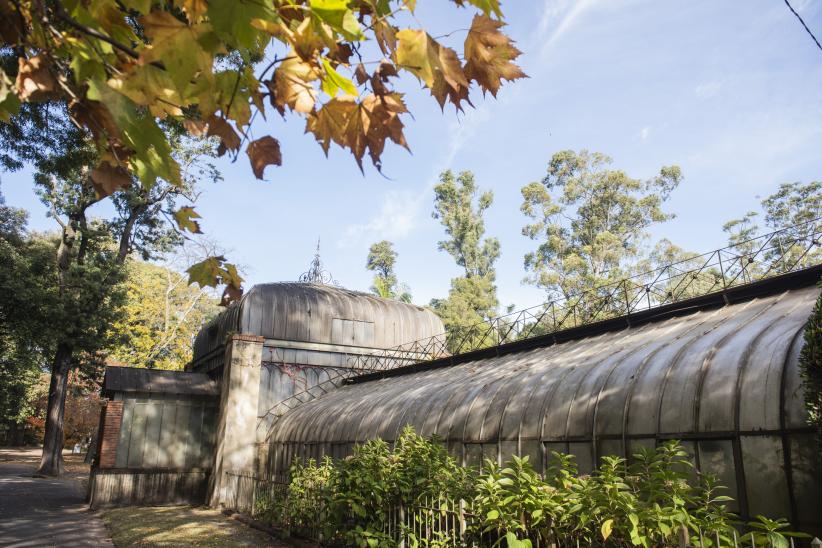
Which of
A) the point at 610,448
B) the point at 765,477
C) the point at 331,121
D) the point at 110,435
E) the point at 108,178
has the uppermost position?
the point at 331,121

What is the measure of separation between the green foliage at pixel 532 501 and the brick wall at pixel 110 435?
11553 mm

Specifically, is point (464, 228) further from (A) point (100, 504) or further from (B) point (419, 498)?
(B) point (419, 498)

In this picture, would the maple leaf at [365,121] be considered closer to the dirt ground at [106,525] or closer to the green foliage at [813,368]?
the green foliage at [813,368]

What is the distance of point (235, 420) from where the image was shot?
813 inches

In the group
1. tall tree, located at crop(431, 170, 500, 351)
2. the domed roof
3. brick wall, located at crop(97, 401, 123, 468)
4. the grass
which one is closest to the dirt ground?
the grass

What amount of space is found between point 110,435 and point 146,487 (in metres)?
2.31

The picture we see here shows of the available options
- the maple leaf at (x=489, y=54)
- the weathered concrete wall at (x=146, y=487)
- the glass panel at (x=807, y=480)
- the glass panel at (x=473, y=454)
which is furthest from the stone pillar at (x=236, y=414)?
the maple leaf at (x=489, y=54)

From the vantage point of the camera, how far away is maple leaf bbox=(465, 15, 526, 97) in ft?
9.14

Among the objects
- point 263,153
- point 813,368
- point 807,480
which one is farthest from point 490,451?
point 263,153

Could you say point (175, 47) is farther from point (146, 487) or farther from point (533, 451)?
point (146, 487)

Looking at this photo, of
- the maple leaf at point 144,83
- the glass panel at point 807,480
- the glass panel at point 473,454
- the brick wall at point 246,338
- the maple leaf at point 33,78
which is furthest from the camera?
the brick wall at point 246,338

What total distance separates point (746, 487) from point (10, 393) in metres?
51.1

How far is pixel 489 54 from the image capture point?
2.81 m

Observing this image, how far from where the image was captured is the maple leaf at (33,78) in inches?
98.6
